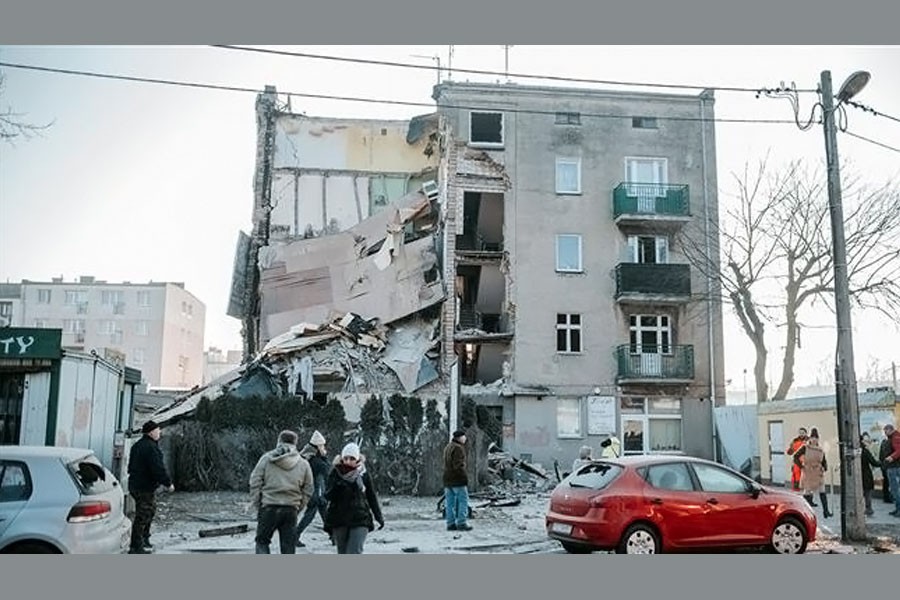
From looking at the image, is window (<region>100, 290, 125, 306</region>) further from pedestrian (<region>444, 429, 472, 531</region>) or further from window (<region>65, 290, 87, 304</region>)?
pedestrian (<region>444, 429, 472, 531</region>)

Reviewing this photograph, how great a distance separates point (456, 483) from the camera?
1344cm

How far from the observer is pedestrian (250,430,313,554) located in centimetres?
861

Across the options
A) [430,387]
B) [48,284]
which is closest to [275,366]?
[430,387]

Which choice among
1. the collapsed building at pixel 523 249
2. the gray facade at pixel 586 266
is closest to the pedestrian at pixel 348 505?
the collapsed building at pixel 523 249

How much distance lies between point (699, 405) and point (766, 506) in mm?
18464

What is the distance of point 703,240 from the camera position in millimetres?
29750

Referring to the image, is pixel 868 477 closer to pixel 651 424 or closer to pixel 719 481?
pixel 719 481

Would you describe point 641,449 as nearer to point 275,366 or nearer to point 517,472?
point 517,472

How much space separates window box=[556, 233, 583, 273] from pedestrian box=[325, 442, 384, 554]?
71.8 ft

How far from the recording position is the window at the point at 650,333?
95.9 ft

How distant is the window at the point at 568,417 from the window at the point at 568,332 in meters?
1.84

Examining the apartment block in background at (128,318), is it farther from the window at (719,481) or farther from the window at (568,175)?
the window at (719,481)

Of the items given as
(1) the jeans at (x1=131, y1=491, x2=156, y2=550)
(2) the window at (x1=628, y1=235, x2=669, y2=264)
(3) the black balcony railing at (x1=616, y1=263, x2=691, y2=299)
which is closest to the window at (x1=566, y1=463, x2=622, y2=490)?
(1) the jeans at (x1=131, y1=491, x2=156, y2=550)

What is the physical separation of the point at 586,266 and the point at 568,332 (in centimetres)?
242
